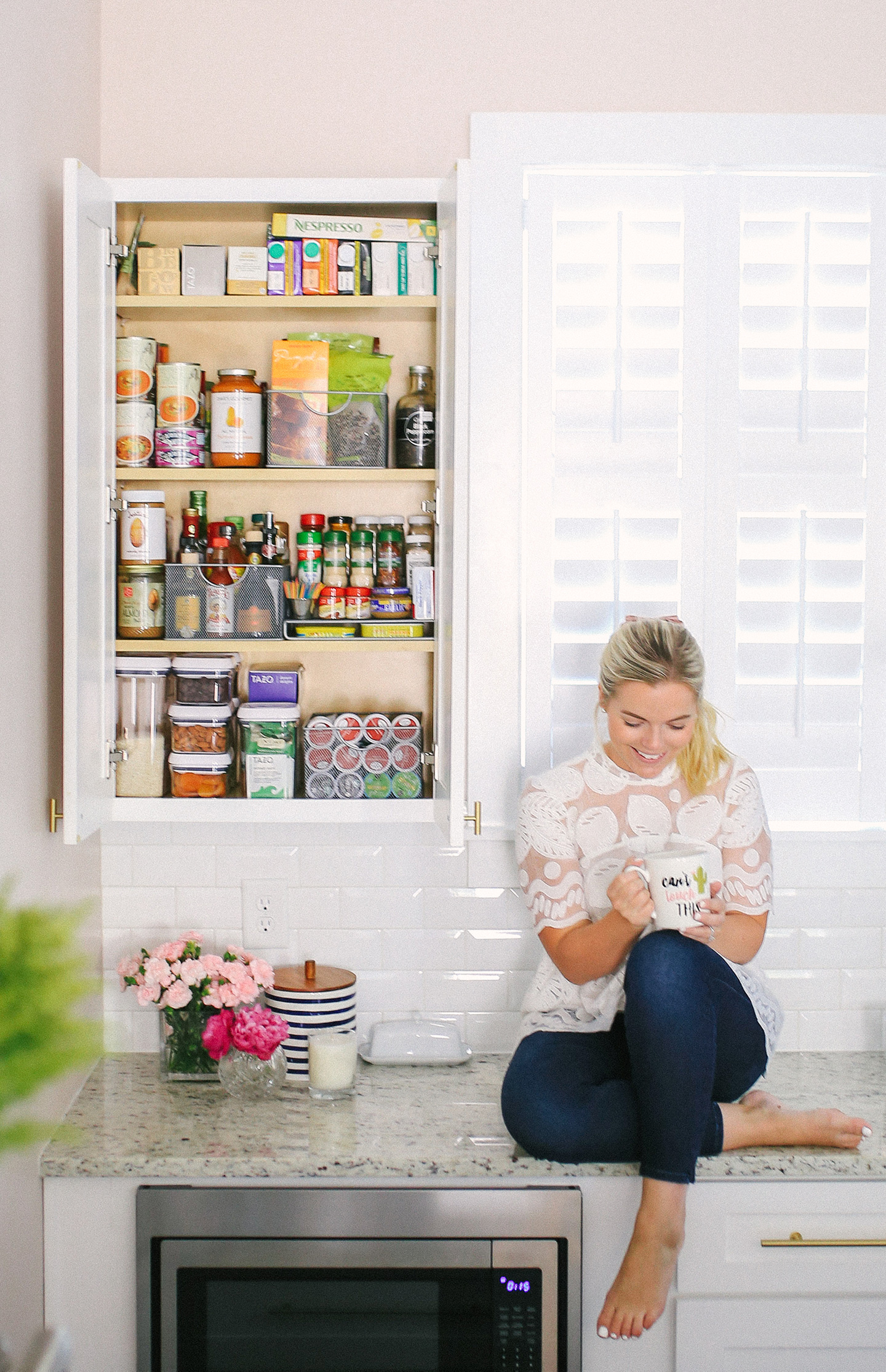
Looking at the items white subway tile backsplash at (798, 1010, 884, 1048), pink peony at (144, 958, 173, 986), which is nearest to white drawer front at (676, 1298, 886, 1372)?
white subway tile backsplash at (798, 1010, 884, 1048)

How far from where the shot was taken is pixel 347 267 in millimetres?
2049

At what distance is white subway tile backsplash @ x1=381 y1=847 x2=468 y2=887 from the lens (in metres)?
2.26

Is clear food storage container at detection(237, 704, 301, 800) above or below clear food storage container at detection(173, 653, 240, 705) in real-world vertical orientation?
below

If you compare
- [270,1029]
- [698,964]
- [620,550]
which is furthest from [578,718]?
[270,1029]

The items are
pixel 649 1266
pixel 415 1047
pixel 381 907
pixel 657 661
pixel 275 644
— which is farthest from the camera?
pixel 381 907

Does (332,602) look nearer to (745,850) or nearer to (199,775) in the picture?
(199,775)

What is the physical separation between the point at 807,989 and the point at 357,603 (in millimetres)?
1129

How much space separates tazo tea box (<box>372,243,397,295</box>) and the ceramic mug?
107 centimetres

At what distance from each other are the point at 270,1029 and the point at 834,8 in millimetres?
2087

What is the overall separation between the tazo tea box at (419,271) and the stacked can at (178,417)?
0.40 metres

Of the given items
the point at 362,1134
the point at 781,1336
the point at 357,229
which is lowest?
the point at 781,1336

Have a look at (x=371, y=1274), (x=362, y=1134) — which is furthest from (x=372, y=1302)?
(x=362, y=1134)

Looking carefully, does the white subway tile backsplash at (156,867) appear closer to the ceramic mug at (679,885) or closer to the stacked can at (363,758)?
the stacked can at (363,758)

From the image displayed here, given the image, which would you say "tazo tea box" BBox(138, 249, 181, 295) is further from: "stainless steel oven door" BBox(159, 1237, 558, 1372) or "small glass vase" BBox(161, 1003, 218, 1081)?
"stainless steel oven door" BBox(159, 1237, 558, 1372)
